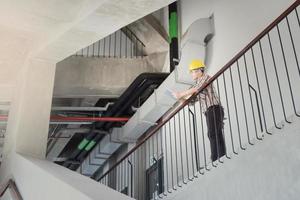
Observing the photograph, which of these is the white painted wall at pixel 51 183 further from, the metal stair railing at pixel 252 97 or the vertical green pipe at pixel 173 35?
the vertical green pipe at pixel 173 35

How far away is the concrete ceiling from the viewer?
4.47 metres

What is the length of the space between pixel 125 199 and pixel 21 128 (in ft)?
9.70

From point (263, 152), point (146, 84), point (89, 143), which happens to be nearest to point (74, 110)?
point (89, 143)

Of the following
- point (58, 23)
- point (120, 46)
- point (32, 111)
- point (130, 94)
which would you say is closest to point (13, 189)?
point (32, 111)

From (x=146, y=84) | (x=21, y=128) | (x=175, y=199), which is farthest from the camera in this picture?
(x=146, y=84)

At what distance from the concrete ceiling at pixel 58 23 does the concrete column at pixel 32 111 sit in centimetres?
22

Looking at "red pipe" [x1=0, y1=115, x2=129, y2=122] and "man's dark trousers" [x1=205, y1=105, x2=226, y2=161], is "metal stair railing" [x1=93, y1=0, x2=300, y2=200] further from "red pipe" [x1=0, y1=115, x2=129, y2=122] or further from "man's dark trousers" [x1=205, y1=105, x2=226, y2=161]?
"red pipe" [x1=0, y1=115, x2=129, y2=122]

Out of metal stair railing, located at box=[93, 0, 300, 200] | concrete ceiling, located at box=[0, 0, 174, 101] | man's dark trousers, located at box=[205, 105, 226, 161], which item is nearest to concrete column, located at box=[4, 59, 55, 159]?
concrete ceiling, located at box=[0, 0, 174, 101]

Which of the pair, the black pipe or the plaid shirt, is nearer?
the plaid shirt

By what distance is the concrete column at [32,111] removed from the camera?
5.30 meters

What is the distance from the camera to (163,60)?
8133 millimetres

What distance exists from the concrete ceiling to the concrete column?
0.22 meters

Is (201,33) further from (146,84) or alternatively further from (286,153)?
(286,153)

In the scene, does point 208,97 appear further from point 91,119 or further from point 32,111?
point 91,119
